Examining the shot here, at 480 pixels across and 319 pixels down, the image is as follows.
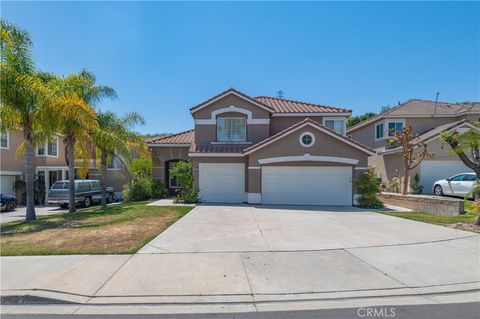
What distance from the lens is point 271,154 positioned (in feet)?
57.1

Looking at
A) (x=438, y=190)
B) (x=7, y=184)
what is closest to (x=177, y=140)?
(x=7, y=184)

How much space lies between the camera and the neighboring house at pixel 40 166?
22.5m

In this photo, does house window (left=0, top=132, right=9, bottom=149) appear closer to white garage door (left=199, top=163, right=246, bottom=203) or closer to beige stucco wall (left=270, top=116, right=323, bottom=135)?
white garage door (left=199, top=163, right=246, bottom=203)

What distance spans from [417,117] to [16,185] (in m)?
32.2

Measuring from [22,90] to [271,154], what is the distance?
11.8 metres

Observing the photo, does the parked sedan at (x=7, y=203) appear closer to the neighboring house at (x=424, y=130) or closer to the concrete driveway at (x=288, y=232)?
the concrete driveway at (x=288, y=232)

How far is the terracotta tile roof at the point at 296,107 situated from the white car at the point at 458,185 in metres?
7.43

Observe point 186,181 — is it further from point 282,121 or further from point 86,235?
point 86,235

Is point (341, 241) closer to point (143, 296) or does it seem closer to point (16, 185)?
point (143, 296)

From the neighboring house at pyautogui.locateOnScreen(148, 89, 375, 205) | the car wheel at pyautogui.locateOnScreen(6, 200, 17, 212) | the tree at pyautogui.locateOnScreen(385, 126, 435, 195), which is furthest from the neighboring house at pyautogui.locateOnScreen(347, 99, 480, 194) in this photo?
the car wheel at pyautogui.locateOnScreen(6, 200, 17, 212)

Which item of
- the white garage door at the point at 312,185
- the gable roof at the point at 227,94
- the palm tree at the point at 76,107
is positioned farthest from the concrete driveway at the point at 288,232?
the gable roof at the point at 227,94

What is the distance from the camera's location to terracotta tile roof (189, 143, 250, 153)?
1841cm

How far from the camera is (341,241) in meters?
8.63

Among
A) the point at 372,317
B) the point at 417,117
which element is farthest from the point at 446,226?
the point at 417,117
